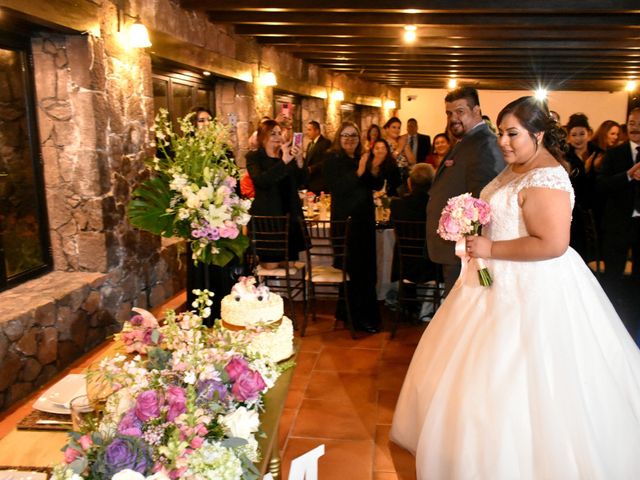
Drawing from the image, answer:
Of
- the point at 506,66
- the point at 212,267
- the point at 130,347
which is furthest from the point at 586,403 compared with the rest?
the point at 506,66

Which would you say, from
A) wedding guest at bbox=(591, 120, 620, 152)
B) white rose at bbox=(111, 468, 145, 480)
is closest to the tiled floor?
white rose at bbox=(111, 468, 145, 480)

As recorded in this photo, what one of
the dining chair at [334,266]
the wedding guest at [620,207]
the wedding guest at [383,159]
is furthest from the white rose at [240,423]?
the wedding guest at [620,207]

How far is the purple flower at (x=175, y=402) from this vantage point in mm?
1309

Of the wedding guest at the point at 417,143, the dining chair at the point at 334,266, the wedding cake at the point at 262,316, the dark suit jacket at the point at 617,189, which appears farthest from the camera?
the wedding guest at the point at 417,143

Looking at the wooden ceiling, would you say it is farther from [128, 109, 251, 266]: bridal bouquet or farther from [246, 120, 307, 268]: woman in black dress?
[128, 109, 251, 266]: bridal bouquet

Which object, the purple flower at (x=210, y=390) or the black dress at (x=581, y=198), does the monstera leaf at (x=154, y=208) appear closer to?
the purple flower at (x=210, y=390)

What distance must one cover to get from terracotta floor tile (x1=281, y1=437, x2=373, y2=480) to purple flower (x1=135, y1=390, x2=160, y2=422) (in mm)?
1730

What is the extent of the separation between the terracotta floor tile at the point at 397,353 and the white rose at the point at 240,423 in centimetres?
296

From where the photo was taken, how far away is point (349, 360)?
4.32 m

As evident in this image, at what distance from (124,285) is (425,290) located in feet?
8.17

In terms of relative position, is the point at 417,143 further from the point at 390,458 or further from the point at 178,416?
the point at 178,416

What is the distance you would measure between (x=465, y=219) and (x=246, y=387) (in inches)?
54.8

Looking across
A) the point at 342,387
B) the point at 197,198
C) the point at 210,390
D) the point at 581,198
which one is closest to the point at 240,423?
the point at 210,390

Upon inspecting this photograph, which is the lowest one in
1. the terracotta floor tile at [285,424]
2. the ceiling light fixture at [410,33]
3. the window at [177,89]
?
the terracotta floor tile at [285,424]
